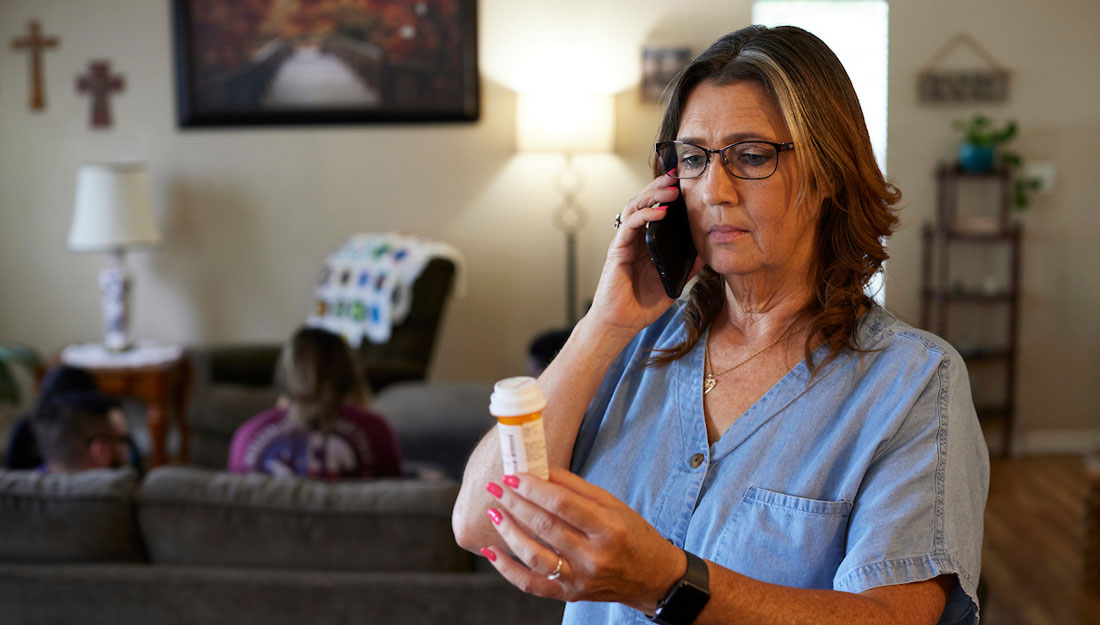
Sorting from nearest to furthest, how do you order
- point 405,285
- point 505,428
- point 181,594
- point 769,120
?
1. point 505,428
2. point 769,120
3. point 181,594
4. point 405,285

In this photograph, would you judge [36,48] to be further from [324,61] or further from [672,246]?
[672,246]

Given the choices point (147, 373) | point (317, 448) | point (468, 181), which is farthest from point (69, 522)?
point (468, 181)

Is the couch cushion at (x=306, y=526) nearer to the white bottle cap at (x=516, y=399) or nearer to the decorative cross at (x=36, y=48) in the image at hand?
the white bottle cap at (x=516, y=399)

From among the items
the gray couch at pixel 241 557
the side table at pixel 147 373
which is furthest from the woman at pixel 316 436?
the side table at pixel 147 373

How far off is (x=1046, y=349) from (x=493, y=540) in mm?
4379

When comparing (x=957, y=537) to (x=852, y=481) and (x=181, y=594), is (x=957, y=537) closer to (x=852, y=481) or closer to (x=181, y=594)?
(x=852, y=481)

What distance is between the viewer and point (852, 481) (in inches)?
33.4

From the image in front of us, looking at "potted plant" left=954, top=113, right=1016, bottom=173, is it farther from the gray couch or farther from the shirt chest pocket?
the shirt chest pocket

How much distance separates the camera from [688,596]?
2.55 ft

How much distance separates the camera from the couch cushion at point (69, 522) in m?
1.60

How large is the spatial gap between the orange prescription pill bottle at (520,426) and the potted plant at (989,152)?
13.2 feet

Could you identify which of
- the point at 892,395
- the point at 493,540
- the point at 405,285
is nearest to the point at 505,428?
the point at 493,540

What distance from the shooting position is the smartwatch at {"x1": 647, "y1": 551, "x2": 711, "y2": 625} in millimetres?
775

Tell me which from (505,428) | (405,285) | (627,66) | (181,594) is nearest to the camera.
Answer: (505,428)
